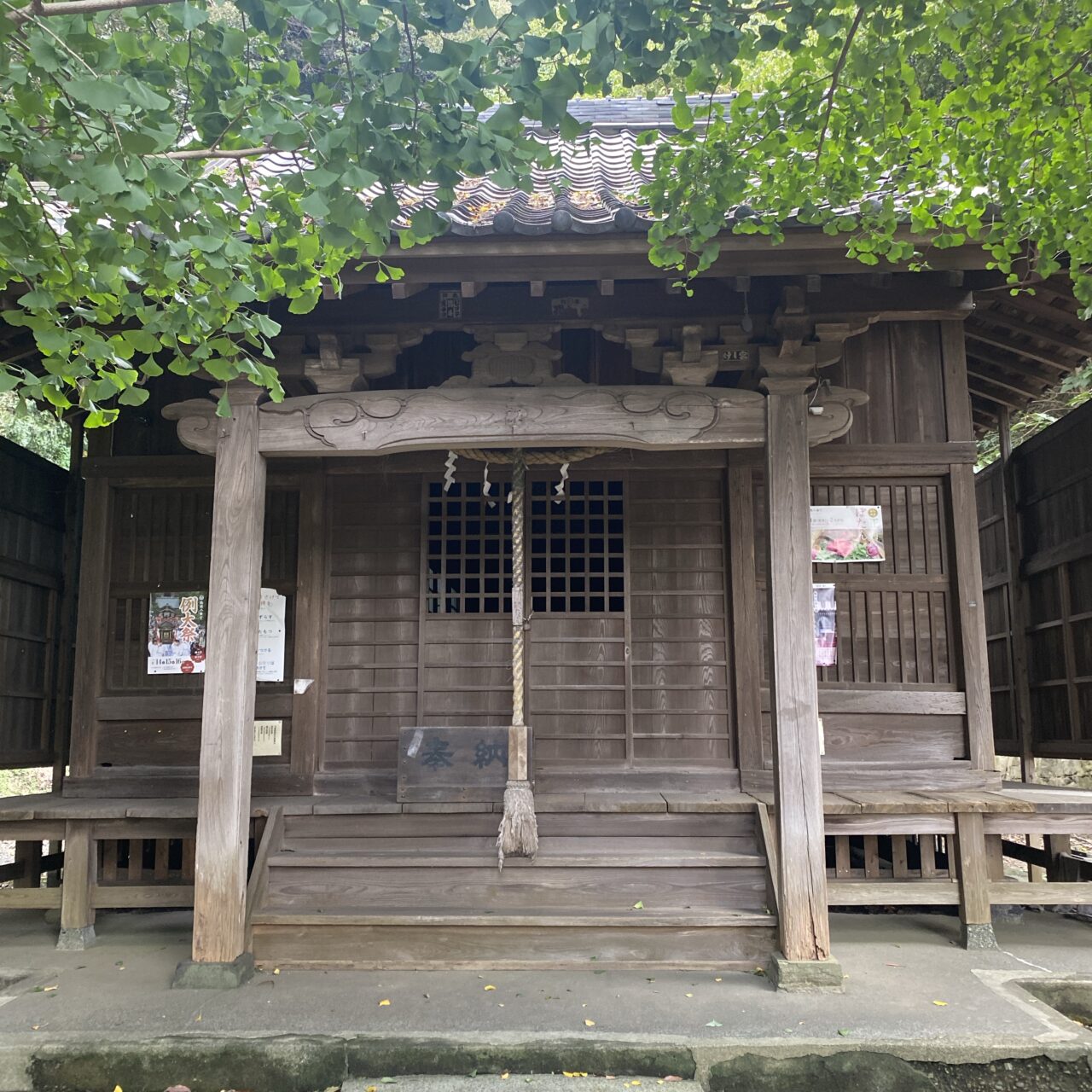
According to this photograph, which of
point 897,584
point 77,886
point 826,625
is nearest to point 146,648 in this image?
point 77,886

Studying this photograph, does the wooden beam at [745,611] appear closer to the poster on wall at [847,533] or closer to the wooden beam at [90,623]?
the poster on wall at [847,533]

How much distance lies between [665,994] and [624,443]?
115 inches

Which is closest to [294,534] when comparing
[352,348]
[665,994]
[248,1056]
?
[352,348]

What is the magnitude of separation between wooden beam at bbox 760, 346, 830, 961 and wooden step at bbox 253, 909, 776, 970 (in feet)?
1.03

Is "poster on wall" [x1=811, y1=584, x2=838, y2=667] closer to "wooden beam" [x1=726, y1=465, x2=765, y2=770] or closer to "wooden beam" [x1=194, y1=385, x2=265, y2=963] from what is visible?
"wooden beam" [x1=726, y1=465, x2=765, y2=770]

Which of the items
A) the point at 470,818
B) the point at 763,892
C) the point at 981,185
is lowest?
the point at 763,892

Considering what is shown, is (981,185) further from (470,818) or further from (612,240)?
(470,818)

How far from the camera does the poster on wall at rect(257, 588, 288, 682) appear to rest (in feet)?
20.6

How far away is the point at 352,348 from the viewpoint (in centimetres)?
541

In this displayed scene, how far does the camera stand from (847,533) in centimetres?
632

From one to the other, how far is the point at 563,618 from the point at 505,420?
6.01ft

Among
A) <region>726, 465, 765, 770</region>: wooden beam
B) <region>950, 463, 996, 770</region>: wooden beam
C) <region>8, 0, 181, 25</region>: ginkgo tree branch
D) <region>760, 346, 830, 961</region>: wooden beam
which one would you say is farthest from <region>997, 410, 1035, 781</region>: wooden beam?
<region>8, 0, 181, 25</region>: ginkgo tree branch

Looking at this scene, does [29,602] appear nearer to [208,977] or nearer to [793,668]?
[208,977]

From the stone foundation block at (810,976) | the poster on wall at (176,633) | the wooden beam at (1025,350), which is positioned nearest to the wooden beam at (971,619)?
the wooden beam at (1025,350)
